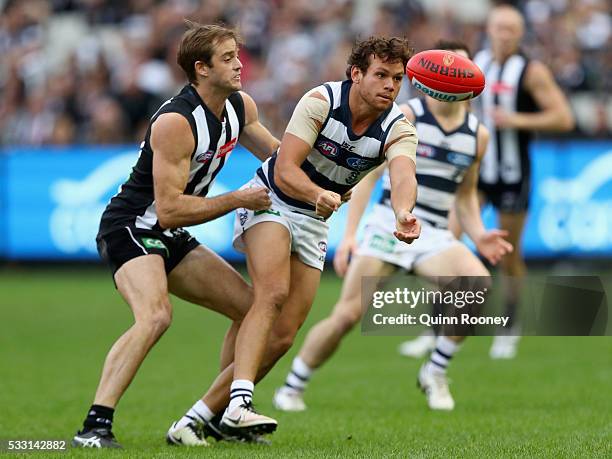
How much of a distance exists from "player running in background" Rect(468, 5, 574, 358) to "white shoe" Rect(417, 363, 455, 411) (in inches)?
97.2

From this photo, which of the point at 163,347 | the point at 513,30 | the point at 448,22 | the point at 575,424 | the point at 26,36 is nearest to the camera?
the point at 575,424

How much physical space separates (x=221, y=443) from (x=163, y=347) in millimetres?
4853

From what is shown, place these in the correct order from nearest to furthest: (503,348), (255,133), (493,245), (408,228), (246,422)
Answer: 1. (408,228)
2. (246,422)
3. (255,133)
4. (493,245)
5. (503,348)

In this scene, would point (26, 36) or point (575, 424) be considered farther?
point (26, 36)

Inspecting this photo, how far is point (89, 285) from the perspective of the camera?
54.8ft

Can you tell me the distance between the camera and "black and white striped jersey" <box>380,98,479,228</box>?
8.71m

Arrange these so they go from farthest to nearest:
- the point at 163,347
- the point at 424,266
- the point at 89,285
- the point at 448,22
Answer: the point at 448,22
the point at 89,285
the point at 163,347
the point at 424,266

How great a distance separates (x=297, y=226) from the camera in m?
7.00

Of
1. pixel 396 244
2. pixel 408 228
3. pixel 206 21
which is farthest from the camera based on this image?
pixel 206 21

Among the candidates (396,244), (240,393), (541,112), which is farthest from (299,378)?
(541,112)

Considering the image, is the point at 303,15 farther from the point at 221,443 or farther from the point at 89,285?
the point at 221,443

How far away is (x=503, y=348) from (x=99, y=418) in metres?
5.43

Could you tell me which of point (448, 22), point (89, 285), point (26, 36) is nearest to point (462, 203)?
point (89, 285)

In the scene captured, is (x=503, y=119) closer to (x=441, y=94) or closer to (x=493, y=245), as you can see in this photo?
(x=493, y=245)
